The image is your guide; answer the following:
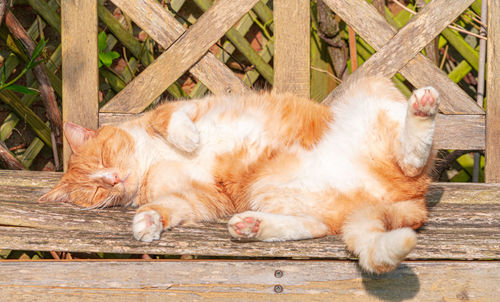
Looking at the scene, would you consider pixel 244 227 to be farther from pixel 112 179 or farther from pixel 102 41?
pixel 102 41

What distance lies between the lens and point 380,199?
5.26ft

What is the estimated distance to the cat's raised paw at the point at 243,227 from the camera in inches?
53.8

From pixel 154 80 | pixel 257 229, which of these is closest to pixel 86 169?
pixel 154 80

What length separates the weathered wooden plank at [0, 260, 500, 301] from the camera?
4.19 feet

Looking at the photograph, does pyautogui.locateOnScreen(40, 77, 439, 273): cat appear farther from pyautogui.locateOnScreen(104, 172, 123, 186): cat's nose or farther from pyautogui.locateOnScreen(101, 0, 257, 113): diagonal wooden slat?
pyautogui.locateOnScreen(101, 0, 257, 113): diagonal wooden slat

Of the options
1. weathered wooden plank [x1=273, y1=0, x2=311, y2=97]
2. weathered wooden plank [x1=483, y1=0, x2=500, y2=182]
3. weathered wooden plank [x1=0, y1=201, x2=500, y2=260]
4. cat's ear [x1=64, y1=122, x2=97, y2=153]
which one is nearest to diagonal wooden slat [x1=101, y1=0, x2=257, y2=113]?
weathered wooden plank [x1=273, y1=0, x2=311, y2=97]

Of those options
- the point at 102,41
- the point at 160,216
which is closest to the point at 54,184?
the point at 160,216

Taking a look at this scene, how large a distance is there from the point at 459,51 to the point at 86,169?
2.26m

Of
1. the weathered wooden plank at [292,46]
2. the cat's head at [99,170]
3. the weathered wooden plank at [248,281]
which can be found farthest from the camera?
the weathered wooden plank at [292,46]

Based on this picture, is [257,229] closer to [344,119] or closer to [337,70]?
[344,119]

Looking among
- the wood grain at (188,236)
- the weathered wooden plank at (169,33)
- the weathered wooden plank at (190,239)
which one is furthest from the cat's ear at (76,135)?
the weathered wooden plank at (169,33)

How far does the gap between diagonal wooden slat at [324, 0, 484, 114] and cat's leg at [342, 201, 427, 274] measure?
88 centimetres

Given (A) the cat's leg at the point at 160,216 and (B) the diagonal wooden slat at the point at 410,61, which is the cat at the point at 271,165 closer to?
(A) the cat's leg at the point at 160,216

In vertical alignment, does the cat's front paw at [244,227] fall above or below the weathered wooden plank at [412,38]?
below
